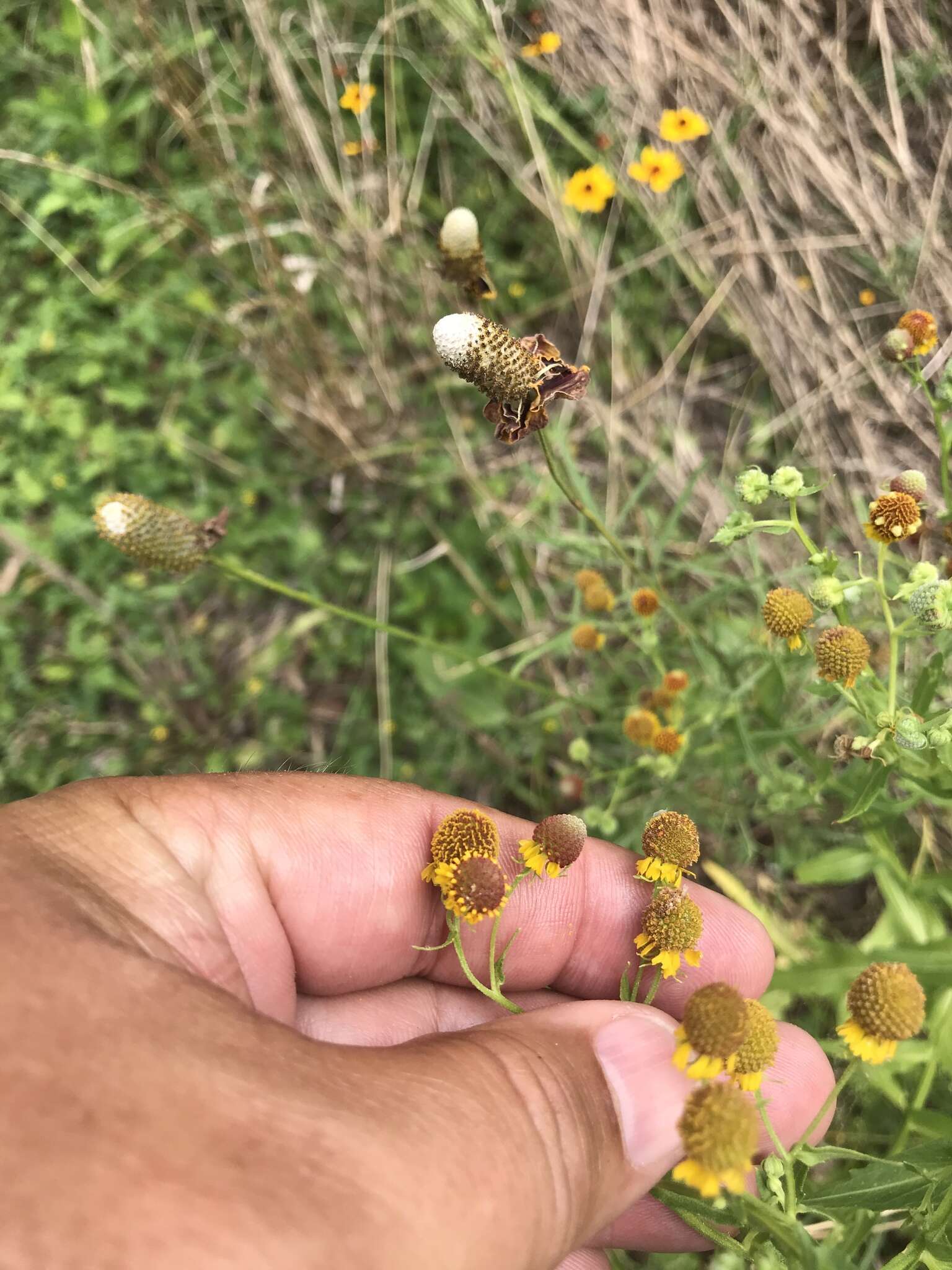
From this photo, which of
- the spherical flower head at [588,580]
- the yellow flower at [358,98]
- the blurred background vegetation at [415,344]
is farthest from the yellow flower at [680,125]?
the spherical flower head at [588,580]

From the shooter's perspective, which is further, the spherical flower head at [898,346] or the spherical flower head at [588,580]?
the spherical flower head at [588,580]

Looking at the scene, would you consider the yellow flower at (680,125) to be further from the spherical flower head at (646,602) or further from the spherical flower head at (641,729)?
the spherical flower head at (641,729)

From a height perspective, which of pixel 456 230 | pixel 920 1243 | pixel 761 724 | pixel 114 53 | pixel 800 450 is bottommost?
pixel 920 1243

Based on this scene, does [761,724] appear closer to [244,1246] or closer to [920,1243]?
[920,1243]

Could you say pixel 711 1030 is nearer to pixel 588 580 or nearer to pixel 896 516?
pixel 896 516

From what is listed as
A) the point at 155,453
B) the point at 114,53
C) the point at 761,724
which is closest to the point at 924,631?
the point at 761,724

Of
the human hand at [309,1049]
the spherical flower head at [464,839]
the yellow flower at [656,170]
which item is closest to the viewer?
the human hand at [309,1049]
